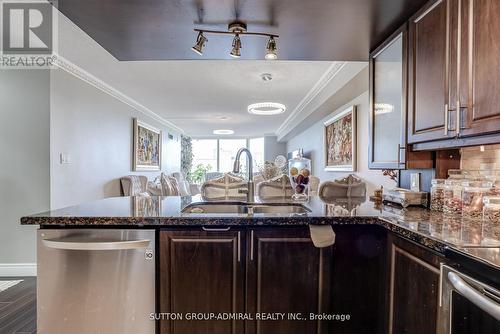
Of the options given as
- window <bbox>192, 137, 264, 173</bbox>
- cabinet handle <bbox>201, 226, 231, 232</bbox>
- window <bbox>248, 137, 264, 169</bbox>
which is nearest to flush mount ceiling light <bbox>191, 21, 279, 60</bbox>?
cabinet handle <bbox>201, 226, 231, 232</bbox>

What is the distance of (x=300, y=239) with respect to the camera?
4.78ft

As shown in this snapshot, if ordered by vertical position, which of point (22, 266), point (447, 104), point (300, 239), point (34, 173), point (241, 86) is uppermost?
point (241, 86)

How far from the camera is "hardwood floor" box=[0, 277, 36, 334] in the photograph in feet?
7.07

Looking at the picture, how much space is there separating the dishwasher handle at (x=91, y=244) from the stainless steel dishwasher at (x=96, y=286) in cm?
2

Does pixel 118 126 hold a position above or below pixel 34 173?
above

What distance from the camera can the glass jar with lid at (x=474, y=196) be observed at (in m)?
1.43

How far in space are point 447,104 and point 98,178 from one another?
14.2 feet

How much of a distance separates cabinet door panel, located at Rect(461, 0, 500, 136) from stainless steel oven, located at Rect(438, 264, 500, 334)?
0.66m

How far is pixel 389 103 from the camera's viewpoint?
2.04 m

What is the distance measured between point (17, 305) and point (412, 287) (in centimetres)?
313

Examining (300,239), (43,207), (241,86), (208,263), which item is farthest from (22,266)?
(241,86)

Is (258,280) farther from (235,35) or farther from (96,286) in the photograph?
(235,35)

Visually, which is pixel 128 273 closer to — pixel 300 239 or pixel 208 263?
pixel 208 263

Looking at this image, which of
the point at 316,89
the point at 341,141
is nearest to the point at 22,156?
the point at 316,89
